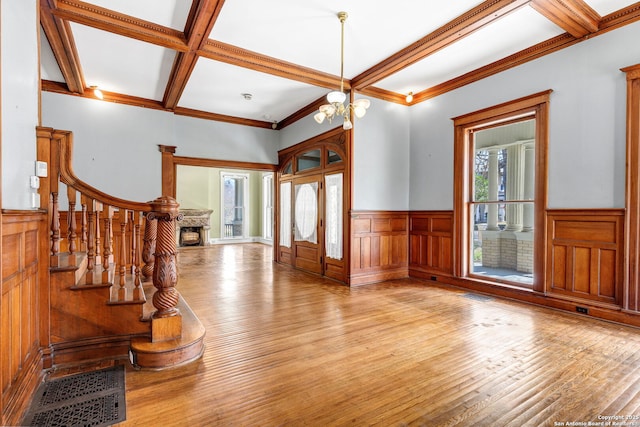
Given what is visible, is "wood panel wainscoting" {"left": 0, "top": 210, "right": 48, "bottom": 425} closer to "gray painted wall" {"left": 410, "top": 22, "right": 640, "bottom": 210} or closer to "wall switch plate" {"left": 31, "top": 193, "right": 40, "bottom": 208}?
"wall switch plate" {"left": 31, "top": 193, "right": 40, "bottom": 208}

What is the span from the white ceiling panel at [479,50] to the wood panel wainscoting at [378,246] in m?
2.27

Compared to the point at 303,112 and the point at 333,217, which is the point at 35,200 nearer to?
the point at 333,217

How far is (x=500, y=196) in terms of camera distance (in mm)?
6645

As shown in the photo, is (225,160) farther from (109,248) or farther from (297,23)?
(109,248)

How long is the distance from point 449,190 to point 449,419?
4036mm

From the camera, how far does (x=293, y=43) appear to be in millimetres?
3979

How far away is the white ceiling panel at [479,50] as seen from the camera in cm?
356

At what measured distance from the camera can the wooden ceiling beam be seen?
312 centimetres

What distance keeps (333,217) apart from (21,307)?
14.2ft

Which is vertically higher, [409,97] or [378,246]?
[409,97]

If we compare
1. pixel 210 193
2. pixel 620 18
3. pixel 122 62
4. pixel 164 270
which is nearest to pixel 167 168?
pixel 122 62

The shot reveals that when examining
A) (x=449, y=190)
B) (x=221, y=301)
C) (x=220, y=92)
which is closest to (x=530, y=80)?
(x=449, y=190)

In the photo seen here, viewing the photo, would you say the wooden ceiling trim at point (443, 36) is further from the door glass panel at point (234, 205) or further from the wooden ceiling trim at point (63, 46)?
the door glass panel at point (234, 205)

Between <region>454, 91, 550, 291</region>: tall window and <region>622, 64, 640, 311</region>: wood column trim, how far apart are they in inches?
30.6
